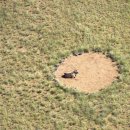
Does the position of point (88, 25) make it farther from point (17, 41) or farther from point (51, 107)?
point (51, 107)

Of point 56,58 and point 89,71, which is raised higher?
point 56,58

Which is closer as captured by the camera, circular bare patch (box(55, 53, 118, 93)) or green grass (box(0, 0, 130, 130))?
green grass (box(0, 0, 130, 130))

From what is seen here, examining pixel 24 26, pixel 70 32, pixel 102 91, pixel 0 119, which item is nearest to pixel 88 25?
pixel 70 32

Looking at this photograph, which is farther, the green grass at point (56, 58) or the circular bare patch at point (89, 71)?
the circular bare patch at point (89, 71)

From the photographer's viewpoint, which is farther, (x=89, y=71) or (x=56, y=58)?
(x=56, y=58)
